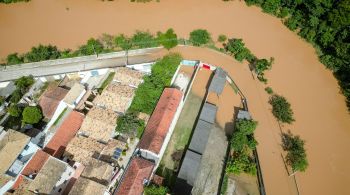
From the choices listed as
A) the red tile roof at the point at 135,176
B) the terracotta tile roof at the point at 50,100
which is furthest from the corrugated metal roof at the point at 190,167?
the terracotta tile roof at the point at 50,100

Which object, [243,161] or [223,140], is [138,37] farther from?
[243,161]

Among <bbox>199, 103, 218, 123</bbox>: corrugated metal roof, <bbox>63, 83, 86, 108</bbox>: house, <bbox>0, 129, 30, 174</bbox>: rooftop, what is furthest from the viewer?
<bbox>63, 83, 86, 108</bbox>: house

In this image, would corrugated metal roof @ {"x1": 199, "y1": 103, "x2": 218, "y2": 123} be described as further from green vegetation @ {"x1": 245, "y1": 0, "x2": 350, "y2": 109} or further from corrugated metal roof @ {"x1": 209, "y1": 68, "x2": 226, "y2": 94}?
green vegetation @ {"x1": 245, "y1": 0, "x2": 350, "y2": 109}

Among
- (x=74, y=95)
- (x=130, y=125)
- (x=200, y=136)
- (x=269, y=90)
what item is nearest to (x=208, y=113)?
(x=200, y=136)

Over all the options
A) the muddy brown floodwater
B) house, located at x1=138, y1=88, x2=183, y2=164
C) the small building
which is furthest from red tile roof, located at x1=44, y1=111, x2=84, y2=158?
the small building

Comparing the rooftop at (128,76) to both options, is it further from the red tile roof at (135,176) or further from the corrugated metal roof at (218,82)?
the red tile roof at (135,176)

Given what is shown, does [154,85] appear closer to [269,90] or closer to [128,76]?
[128,76]
